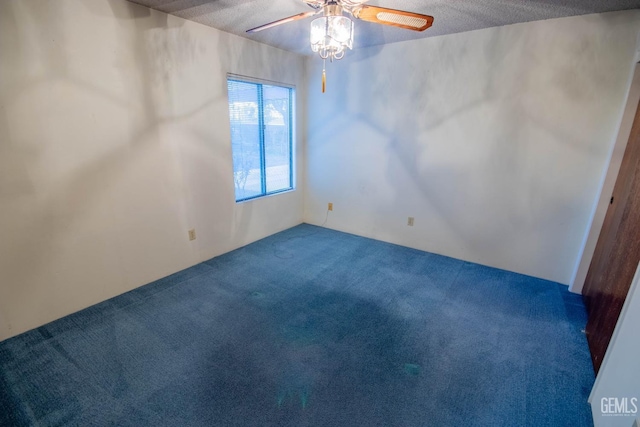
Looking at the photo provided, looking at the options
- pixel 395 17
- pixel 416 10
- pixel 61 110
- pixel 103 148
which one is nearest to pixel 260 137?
pixel 103 148

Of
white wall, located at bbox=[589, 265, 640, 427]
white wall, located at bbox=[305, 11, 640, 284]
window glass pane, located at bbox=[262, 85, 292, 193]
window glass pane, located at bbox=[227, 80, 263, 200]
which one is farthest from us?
window glass pane, located at bbox=[262, 85, 292, 193]

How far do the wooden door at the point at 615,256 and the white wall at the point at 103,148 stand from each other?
3.28m

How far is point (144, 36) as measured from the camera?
2.39m

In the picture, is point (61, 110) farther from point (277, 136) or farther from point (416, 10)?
point (416, 10)

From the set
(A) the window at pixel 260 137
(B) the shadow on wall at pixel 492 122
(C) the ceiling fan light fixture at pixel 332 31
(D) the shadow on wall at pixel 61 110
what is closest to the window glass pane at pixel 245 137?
(A) the window at pixel 260 137

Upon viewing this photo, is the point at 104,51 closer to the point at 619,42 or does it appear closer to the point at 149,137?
the point at 149,137

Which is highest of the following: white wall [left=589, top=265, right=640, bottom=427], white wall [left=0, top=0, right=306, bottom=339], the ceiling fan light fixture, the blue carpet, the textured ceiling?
the textured ceiling

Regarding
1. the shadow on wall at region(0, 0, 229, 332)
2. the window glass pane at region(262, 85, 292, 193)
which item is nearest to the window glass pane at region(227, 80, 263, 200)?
the window glass pane at region(262, 85, 292, 193)

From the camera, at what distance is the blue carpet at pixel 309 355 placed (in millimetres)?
1553

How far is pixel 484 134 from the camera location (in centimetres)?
300

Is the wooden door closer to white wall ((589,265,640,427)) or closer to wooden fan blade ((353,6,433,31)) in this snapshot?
white wall ((589,265,640,427))

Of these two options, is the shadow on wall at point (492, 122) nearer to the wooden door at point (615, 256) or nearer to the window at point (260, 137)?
the wooden door at point (615, 256)

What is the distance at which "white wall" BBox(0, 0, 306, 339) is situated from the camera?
75.7 inches

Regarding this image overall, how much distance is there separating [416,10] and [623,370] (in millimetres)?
2594
